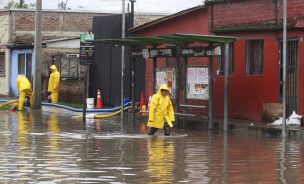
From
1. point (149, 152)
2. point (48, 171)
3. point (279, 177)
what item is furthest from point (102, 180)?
point (149, 152)

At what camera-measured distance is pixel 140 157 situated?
1513 centimetres

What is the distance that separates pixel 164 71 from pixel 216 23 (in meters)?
2.34

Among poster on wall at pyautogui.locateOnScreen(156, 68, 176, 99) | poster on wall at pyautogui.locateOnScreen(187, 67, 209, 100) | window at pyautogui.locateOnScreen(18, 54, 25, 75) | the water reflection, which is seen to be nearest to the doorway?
poster on wall at pyautogui.locateOnScreen(187, 67, 209, 100)

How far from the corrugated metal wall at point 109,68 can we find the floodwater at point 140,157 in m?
8.74

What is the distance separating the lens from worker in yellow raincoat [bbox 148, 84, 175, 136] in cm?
2083

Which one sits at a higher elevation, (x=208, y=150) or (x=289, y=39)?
(x=289, y=39)

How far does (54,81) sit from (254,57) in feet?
46.5

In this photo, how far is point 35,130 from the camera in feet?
73.1

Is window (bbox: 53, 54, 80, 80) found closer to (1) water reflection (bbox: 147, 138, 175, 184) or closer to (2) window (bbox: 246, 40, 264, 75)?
(2) window (bbox: 246, 40, 264, 75)

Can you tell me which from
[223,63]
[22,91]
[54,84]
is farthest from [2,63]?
[223,63]

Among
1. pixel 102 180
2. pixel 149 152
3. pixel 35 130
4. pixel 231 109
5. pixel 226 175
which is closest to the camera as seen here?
pixel 102 180

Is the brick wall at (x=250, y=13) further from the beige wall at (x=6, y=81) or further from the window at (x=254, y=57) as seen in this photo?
the beige wall at (x=6, y=81)

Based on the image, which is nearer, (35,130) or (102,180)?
(102,180)

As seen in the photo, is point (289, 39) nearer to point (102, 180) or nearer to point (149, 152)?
point (149, 152)
